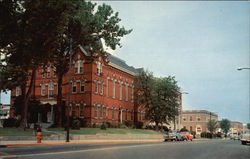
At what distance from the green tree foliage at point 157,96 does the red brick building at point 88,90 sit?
431 centimetres

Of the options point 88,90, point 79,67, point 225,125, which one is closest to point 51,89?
point 79,67

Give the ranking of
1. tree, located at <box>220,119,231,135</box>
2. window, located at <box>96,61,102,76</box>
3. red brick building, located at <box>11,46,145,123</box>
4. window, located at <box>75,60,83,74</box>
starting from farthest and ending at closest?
tree, located at <box>220,119,231,135</box>, window, located at <box>96,61,102,76</box>, window, located at <box>75,60,83,74</box>, red brick building, located at <box>11,46,145,123</box>

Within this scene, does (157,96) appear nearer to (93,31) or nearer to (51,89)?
(51,89)

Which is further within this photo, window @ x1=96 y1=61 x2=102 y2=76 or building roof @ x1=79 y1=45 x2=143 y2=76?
window @ x1=96 y1=61 x2=102 y2=76

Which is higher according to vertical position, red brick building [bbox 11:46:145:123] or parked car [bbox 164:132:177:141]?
red brick building [bbox 11:46:145:123]

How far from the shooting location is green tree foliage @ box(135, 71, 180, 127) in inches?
2414

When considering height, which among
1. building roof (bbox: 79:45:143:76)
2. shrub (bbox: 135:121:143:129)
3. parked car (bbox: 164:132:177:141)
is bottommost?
parked car (bbox: 164:132:177:141)

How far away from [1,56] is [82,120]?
2063cm

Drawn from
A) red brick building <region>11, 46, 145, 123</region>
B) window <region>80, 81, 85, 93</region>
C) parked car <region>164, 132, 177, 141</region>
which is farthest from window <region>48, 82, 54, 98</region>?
parked car <region>164, 132, 177, 141</region>

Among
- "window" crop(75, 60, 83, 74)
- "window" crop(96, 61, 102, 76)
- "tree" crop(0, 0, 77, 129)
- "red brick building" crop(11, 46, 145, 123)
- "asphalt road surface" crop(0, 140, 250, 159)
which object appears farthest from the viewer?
"window" crop(96, 61, 102, 76)

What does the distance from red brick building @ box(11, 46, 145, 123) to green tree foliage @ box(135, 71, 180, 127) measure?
14.1 feet

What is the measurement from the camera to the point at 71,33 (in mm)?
41375

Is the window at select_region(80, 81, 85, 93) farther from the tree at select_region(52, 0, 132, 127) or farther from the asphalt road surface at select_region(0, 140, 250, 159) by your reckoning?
the asphalt road surface at select_region(0, 140, 250, 159)

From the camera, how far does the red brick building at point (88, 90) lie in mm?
51312
